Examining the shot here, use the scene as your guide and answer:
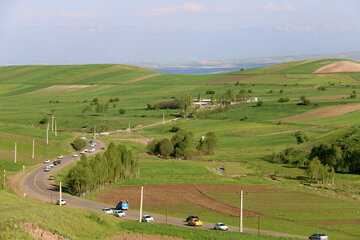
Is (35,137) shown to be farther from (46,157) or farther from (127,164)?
(127,164)

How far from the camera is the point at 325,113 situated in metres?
144

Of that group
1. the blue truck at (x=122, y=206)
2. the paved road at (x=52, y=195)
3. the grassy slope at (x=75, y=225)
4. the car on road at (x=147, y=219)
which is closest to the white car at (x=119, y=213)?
the paved road at (x=52, y=195)

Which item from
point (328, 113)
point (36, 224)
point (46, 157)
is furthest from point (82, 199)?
point (328, 113)

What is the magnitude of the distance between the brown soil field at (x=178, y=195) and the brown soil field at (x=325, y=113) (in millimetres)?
77351

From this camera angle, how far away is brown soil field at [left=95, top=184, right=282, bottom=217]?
5703cm

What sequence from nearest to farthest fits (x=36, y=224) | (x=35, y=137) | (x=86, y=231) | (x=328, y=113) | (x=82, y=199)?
(x=36, y=224), (x=86, y=231), (x=82, y=199), (x=35, y=137), (x=328, y=113)

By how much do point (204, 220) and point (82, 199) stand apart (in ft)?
60.7

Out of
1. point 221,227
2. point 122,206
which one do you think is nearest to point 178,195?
point 122,206

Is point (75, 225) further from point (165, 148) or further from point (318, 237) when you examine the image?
point (165, 148)

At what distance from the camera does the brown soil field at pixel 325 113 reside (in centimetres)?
14012

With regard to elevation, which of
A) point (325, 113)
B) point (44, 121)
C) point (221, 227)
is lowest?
point (221, 227)

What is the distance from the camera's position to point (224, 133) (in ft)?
418

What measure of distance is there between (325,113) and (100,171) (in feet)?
305

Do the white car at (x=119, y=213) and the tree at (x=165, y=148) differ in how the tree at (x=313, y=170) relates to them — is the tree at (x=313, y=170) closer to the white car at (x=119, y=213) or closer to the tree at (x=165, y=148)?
the tree at (x=165, y=148)
